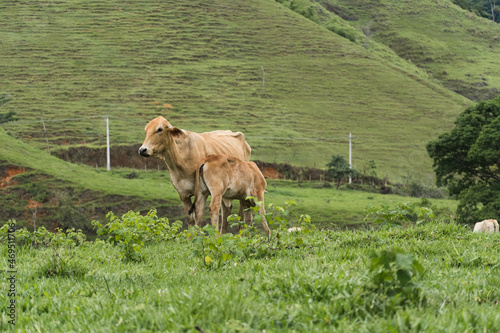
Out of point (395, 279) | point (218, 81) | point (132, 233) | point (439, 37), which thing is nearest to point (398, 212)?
point (132, 233)

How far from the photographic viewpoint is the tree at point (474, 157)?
3011cm

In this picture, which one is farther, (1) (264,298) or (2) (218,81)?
(2) (218,81)

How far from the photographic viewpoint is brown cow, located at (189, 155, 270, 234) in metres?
10.8

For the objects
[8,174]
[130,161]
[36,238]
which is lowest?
[130,161]

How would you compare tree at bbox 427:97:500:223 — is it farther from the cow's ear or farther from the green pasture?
the green pasture

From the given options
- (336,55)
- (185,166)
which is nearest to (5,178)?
(185,166)

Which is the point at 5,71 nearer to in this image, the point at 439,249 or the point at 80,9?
the point at 80,9

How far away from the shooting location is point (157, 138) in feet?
37.9

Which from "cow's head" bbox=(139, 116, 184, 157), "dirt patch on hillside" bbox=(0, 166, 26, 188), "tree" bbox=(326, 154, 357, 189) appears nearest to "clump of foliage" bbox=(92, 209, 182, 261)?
"cow's head" bbox=(139, 116, 184, 157)

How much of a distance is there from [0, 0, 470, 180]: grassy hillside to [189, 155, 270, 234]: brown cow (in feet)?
160

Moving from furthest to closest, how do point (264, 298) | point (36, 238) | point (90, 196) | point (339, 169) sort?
point (339, 169) → point (90, 196) → point (36, 238) → point (264, 298)

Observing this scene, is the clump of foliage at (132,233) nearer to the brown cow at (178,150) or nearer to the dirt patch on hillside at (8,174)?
the brown cow at (178,150)

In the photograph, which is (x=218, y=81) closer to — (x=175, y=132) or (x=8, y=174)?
(x=8, y=174)

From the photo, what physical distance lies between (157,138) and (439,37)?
5222 inches
